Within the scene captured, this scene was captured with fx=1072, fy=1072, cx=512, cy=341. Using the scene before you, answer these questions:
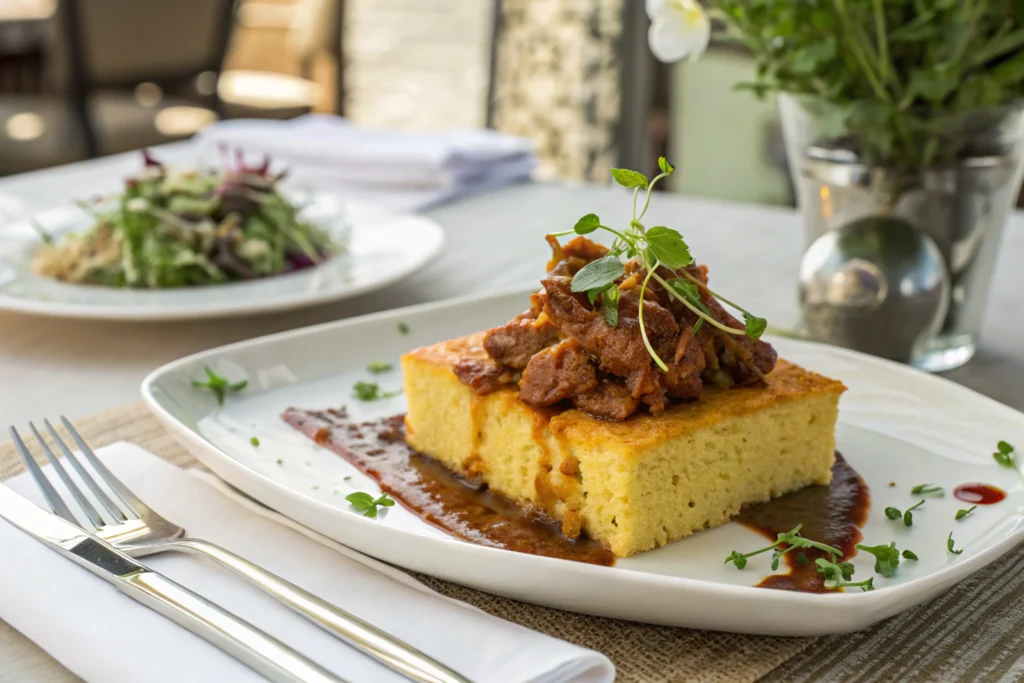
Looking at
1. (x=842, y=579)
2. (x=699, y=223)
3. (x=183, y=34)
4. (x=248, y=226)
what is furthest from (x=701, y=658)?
(x=183, y=34)

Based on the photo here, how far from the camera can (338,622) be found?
1.23m

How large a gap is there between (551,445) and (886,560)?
486mm

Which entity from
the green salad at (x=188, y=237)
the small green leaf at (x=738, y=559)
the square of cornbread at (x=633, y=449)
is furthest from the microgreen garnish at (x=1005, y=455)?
the green salad at (x=188, y=237)

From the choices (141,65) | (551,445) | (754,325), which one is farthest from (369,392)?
(141,65)

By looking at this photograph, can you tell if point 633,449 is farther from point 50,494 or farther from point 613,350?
point 50,494

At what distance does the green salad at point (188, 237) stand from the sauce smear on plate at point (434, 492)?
0.86m

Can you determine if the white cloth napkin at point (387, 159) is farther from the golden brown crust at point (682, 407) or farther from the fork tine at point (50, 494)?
the fork tine at point (50, 494)

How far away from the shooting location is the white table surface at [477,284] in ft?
7.31

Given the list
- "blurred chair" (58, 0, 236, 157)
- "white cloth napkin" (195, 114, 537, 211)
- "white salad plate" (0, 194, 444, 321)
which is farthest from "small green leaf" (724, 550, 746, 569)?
"blurred chair" (58, 0, 236, 157)

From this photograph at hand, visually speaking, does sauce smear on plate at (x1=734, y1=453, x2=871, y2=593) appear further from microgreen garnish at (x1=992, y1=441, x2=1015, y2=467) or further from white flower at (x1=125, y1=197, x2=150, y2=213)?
white flower at (x1=125, y1=197, x2=150, y2=213)

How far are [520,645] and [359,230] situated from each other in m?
2.03

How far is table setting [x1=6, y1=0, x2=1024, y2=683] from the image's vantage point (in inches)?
49.4

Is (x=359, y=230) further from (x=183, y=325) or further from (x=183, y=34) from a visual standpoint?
(x=183, y=34)

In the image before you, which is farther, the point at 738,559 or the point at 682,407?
the point at 682,407
